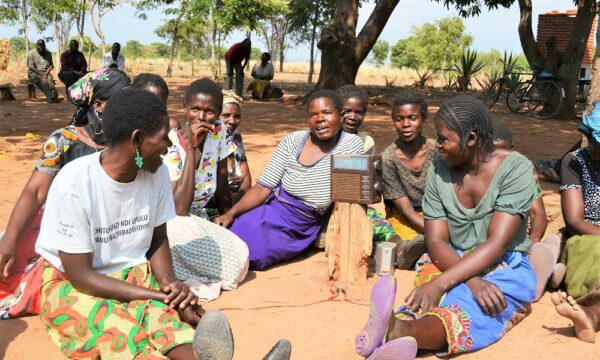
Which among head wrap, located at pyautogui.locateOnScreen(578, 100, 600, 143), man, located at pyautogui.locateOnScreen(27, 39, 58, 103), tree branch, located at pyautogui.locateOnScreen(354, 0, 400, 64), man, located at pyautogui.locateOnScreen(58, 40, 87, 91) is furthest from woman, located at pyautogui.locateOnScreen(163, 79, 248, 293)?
man, located at pyautogui.locateOnScreen(27, 39, 58, 103)

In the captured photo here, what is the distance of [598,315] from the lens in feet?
10.7

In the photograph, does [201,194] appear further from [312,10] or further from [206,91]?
[312,10]

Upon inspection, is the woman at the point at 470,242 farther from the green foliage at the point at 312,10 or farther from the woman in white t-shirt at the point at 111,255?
the green foliage at the point at 312,10

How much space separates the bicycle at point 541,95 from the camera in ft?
42.7

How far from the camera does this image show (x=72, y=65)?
1471cm

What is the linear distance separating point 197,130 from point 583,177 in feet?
7.86

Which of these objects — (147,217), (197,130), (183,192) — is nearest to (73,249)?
(147,217)

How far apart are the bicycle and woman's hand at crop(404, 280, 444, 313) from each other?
11.0 m

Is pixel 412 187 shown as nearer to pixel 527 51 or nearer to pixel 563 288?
pixel 563 288

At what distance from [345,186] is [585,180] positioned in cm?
145

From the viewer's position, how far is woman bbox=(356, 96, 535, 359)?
9.86 ft

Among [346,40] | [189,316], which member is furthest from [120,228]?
[346,40]

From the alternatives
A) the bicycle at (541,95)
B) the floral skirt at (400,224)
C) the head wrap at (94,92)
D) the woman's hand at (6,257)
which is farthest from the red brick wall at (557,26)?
the woman's hand at (6,257)

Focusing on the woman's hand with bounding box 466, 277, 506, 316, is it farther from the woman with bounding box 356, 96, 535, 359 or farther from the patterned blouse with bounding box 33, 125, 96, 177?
the patterned blouse with bounding box 33, 125, 96, 177
